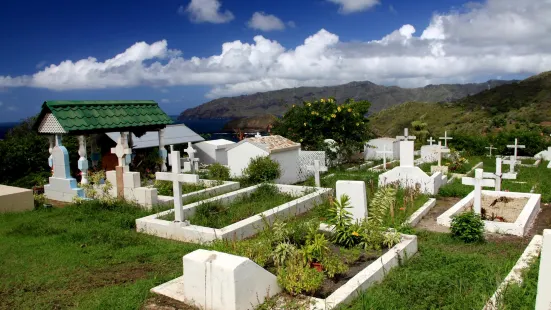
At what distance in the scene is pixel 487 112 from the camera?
48719 millimetres

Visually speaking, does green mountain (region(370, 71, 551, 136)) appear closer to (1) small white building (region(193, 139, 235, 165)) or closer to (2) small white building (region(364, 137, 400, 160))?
(2) small white building (region(364, 137, 400, 160))

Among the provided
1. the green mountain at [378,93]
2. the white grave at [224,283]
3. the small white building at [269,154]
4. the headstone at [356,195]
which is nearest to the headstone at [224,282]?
the white grave at [224,283]

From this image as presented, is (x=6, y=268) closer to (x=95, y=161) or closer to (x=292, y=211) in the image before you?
(x=292, y=211)

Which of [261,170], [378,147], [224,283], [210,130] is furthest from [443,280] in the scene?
[210,130]

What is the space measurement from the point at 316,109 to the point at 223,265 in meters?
18.6

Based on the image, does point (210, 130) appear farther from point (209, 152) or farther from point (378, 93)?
point (378, 93)

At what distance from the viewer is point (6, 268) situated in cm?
643

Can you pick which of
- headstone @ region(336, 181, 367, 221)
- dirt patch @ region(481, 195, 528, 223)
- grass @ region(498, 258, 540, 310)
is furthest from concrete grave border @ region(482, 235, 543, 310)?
dirt patch @ region(481, 195, 528, 223)

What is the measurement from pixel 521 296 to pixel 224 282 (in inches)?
124

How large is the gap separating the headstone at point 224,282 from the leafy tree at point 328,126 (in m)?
16.8

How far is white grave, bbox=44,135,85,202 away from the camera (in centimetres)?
1205

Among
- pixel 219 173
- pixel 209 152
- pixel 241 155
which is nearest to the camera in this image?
pixel 219 173

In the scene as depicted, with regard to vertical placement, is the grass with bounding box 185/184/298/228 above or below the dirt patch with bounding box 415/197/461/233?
above

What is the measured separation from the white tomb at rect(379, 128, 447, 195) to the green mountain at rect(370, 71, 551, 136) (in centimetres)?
2660
